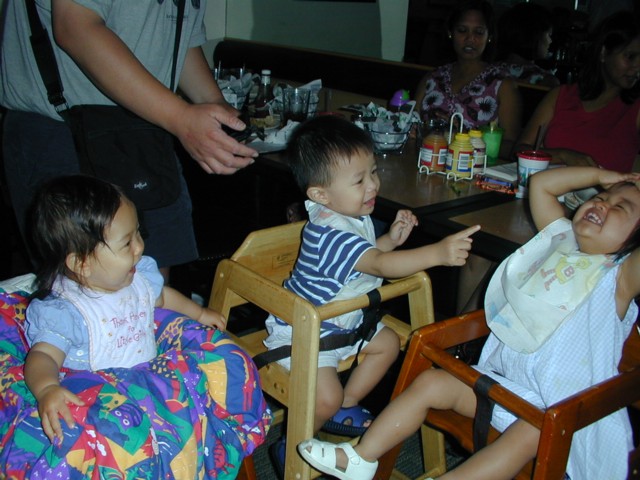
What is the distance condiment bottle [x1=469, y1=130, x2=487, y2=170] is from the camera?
2090 millimetres

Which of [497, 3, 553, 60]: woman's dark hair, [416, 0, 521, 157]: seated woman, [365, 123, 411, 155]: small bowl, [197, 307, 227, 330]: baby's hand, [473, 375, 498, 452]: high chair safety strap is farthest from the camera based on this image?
[497, 3, 553, 60]: woman's dark hair

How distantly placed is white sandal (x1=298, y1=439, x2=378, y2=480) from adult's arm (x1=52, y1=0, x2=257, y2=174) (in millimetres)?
680

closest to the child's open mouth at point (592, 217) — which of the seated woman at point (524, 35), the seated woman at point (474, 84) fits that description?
the seated woman at point (474, 84)

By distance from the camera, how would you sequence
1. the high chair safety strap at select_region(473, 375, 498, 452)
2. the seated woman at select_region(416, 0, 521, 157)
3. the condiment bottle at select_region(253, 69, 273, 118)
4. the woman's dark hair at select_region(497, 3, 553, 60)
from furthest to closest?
the woman's dark hair at select_region(497, 3, 553, 60) < the seated woman at select_region(416, 0, 521, 157) < the condiment bottle at select_region(253, 69, 273, 118) < the high chair safety strap at select_region(473, 375, 498, 452)

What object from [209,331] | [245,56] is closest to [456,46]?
[245,56]

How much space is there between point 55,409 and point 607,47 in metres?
2.26

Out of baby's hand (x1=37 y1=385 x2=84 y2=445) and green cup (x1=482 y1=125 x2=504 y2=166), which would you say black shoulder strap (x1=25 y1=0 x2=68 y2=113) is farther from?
green cup (x1=482 y1=125 x2=504 y2=166)

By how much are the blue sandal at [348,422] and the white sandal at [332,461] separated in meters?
0.16

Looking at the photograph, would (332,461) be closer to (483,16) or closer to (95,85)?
(95,85)

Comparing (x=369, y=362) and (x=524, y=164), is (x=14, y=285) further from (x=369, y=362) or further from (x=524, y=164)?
(x=524, y=164)

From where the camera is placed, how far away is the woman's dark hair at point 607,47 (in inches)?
96.6

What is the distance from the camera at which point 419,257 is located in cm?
149

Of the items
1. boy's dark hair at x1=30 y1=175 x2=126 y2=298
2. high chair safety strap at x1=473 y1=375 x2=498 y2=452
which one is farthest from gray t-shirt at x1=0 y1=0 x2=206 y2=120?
high chair safety strap at x1=473 y1=375 x2=498 y2=452

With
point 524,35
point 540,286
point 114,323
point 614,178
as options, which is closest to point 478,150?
point 614,178
